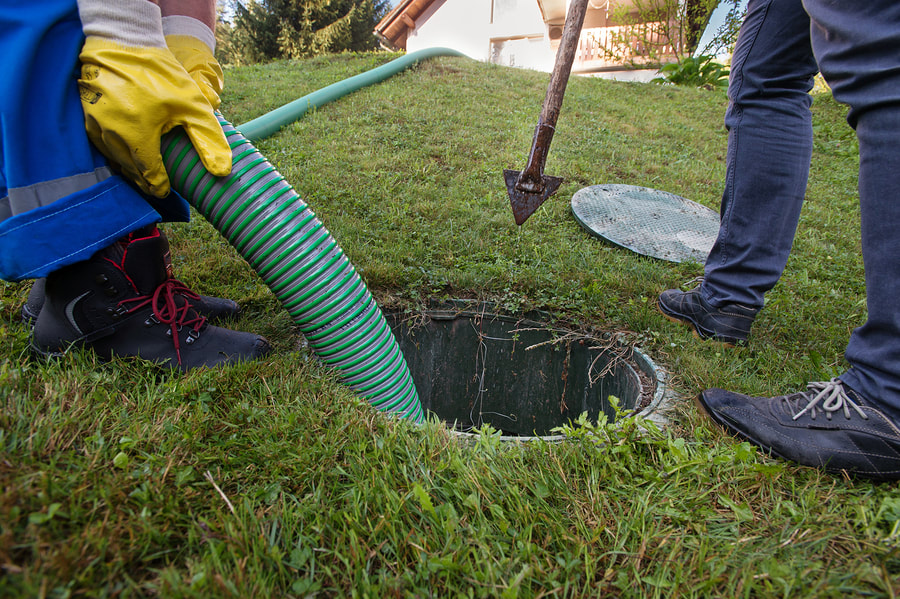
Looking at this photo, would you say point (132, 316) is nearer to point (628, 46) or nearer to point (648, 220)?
point (648, 220)

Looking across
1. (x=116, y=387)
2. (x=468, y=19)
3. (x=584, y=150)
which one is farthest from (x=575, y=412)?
(x=468, y=19)

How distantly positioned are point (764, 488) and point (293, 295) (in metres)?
1.33

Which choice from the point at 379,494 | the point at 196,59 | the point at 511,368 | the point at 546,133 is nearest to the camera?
the point at 379,494

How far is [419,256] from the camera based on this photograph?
8.27 ft

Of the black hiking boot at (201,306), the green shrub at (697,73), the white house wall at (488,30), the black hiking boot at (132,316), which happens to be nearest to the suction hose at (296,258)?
the black hiking boot at (132,316)

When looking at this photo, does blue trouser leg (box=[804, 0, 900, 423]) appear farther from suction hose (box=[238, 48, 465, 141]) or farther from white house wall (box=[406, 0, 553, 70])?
white house wall (box=[406, 0, 553, 70])

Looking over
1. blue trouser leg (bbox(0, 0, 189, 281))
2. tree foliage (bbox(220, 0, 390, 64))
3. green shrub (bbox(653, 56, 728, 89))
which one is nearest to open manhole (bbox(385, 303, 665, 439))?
blue trouser leg (bbox(0, 0, 189, 281))

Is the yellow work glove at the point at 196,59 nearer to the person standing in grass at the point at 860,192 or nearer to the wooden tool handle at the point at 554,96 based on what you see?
the wooden tool handle at the point at 554,96

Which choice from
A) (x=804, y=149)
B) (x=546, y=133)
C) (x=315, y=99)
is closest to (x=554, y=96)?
(x=546, y=133)

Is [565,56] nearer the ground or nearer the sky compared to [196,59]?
nearer the sky

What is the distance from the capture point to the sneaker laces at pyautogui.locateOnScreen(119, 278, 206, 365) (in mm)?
1475

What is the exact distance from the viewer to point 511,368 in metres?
2.42

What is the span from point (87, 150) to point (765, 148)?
7.25 feet

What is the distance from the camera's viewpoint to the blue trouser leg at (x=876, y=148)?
109 cm
